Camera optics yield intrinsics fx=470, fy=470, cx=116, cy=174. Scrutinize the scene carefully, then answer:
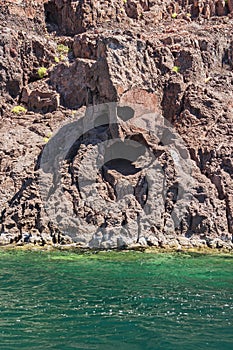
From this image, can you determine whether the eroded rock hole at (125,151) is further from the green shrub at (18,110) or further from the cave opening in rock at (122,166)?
the green shrub at (18,110)

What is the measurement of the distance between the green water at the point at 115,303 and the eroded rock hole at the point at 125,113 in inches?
384

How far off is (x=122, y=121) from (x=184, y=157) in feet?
14.0

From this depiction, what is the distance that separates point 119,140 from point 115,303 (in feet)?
51.1

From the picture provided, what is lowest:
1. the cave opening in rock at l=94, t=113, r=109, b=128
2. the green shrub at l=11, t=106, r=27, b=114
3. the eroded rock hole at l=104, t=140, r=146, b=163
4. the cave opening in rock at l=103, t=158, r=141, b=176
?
the cave opening in rock at l=103, t=158, r=141, b=176

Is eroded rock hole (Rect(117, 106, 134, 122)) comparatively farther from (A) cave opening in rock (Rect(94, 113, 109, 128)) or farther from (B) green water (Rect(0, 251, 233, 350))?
(B) green water (Rect(0, 251, 233, 350))

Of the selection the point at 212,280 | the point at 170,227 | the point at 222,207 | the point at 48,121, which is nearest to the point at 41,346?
the point at 212,280

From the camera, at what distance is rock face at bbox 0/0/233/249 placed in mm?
25953

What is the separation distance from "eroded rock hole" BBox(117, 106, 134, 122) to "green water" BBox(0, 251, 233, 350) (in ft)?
32.0

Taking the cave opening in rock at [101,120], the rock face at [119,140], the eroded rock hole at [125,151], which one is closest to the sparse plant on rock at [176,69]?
the rock face at [119,140]

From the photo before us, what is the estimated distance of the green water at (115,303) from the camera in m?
10.1

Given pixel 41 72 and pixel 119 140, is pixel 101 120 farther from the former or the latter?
pixel 41 72

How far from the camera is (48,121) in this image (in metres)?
32.6

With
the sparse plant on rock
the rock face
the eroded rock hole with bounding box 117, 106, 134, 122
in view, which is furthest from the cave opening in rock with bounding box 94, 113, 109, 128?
the sparse plant on rock

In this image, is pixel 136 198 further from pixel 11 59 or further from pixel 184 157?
pixel 11 59
